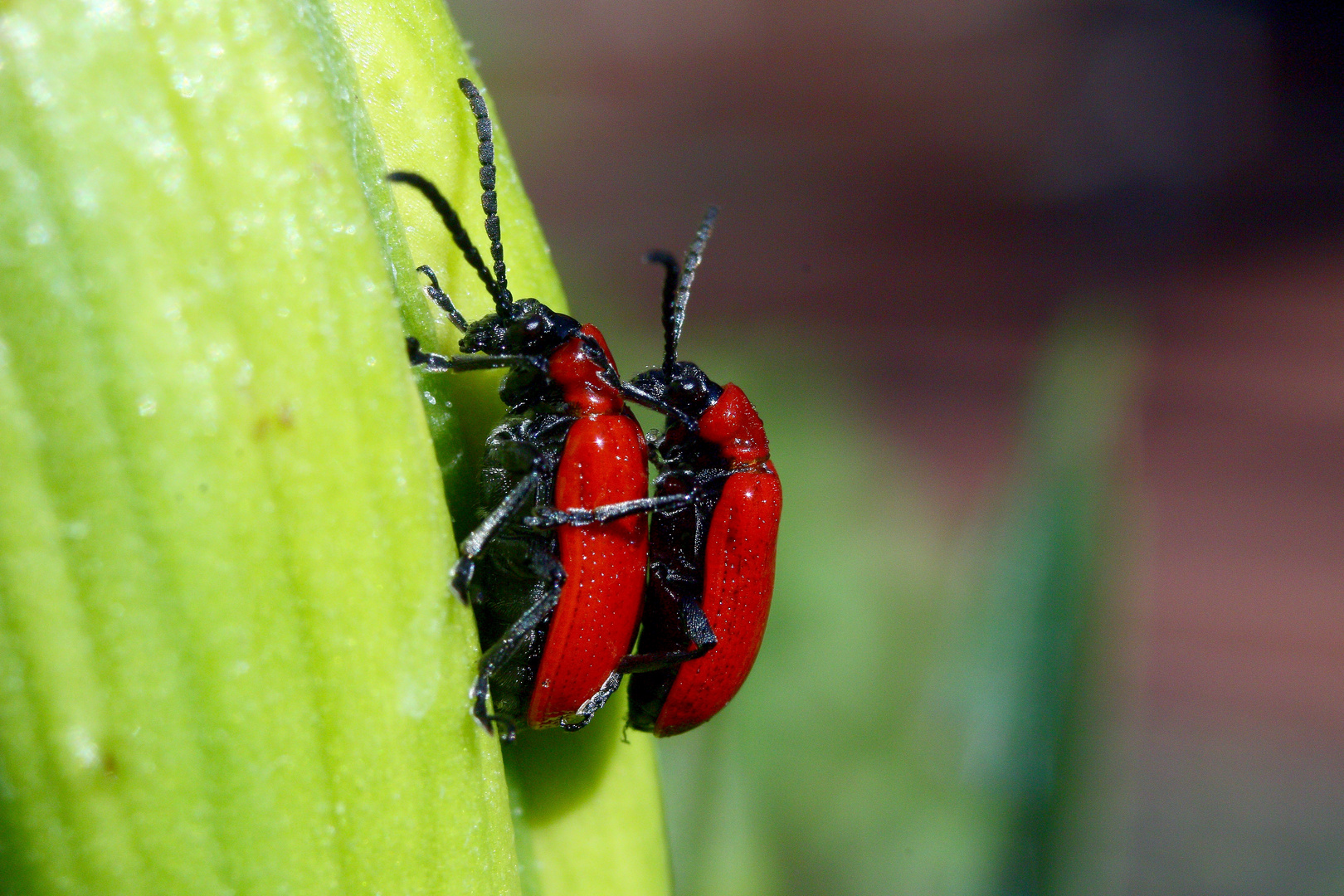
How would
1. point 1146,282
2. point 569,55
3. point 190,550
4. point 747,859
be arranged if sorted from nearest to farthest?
1. point 190,550
2. point 747,859
3. point 1146,282
4. point 569,55

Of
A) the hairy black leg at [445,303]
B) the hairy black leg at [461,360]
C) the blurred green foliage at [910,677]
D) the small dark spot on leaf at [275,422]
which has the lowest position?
the blurred green foliage at [910,677]

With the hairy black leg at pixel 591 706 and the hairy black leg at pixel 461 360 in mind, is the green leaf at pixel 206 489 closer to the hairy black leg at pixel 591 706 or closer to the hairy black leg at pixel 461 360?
the hairy black leg at pixel 461 360

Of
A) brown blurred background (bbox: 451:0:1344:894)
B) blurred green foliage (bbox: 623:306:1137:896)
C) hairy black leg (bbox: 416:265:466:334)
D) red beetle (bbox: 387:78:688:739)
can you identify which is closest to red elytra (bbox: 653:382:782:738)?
red beetle (bbox: 387:78:688:739)

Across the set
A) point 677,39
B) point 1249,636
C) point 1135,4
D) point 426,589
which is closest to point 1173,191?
point 1135,4

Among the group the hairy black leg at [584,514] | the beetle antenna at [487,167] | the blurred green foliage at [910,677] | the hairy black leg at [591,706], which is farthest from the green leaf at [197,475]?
the blurred green foliage at [910,677]

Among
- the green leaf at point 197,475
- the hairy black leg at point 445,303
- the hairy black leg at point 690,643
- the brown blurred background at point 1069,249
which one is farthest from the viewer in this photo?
the brown blurred background at point 1069,249

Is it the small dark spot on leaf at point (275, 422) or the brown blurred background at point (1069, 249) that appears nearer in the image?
the small dark spot on leaf at point (275, 422)

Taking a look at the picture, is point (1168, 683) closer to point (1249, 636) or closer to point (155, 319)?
point (1249, 636)
